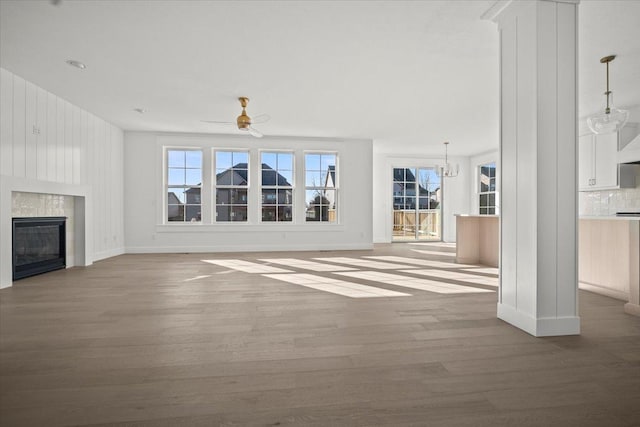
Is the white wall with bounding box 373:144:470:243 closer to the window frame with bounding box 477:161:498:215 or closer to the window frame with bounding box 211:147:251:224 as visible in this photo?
the window frame with bounding box 477:161:498:215

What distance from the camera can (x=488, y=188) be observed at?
33.0ft

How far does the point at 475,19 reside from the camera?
303cm

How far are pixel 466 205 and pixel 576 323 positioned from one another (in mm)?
8743

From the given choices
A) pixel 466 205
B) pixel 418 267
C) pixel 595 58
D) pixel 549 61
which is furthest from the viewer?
pixel 466 205

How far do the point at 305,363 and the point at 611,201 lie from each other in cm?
694

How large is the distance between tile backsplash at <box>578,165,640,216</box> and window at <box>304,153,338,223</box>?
17.2ft

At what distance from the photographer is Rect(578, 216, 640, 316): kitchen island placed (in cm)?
345

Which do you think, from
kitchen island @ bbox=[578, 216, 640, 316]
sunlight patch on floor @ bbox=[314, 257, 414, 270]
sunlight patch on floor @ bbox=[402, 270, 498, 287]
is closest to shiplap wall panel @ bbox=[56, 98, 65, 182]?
sunlight patch on floor @ bbox=[314, 257, 414, 270]

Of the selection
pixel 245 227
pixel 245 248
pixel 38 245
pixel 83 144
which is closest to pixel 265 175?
pixel 245 227

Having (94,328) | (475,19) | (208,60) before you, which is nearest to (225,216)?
(208,60)

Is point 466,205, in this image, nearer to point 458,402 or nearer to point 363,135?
point 363,135

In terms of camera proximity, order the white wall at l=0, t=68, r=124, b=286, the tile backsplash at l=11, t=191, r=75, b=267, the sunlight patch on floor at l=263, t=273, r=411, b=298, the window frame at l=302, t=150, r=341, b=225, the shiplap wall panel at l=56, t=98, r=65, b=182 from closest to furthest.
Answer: the sunlight patch on floor at l=263, t=273, r=411, b=298, the white wall at l=0, t=68, r=124, b=286, the tile backsplash at l=11, t=191, r=75, b=267, the shiplap wall panel at l=56, t=98, r=65, b=182, the window frame at l=302, t=150, r=341, b=225

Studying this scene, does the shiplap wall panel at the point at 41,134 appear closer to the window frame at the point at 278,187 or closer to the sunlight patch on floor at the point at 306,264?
the sunlight patch on floor at the point at 306,264

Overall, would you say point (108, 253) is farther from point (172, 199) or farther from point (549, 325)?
point (549, 325)
